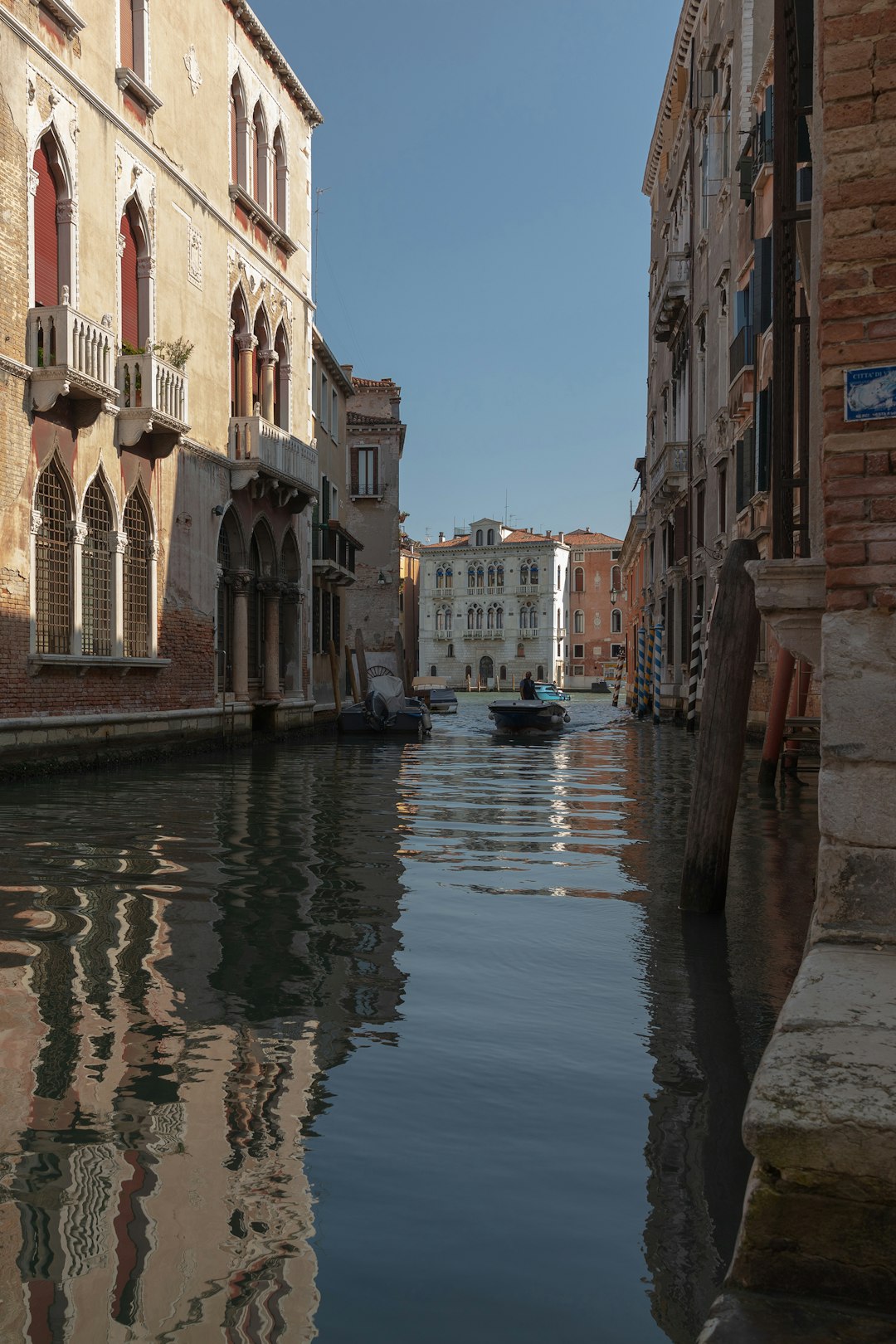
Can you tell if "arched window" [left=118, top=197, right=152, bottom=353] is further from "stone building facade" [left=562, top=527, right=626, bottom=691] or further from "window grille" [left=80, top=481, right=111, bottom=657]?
"stone building facade" [left=562, top=527, right=626, bottom=691]

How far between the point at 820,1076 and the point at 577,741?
18604 mm

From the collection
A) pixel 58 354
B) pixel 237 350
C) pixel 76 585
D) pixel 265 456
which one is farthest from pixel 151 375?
pixel 237 350

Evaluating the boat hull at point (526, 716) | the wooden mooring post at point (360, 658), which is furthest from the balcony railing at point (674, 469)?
the wooden mooring post at point (360, 658)

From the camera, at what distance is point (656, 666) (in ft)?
93.9

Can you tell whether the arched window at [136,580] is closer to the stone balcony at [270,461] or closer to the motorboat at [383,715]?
the stone balcony at [270,461]

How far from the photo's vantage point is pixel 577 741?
67.5ft

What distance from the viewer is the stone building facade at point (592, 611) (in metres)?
76.4

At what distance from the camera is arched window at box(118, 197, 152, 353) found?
14398mm

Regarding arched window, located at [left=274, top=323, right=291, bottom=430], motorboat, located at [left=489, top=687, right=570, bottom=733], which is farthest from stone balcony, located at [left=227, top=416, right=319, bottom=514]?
motorboat, located at [left=489, top=687, right=570, bottom=733]

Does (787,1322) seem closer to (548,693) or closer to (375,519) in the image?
(375,519)

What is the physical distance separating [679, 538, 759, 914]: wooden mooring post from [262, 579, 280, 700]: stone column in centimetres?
1443

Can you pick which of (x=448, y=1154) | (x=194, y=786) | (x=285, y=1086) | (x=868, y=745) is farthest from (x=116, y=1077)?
(x=194, y=786)

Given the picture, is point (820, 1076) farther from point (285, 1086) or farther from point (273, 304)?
point (273, 304)

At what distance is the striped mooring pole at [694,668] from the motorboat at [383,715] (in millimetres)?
4762
